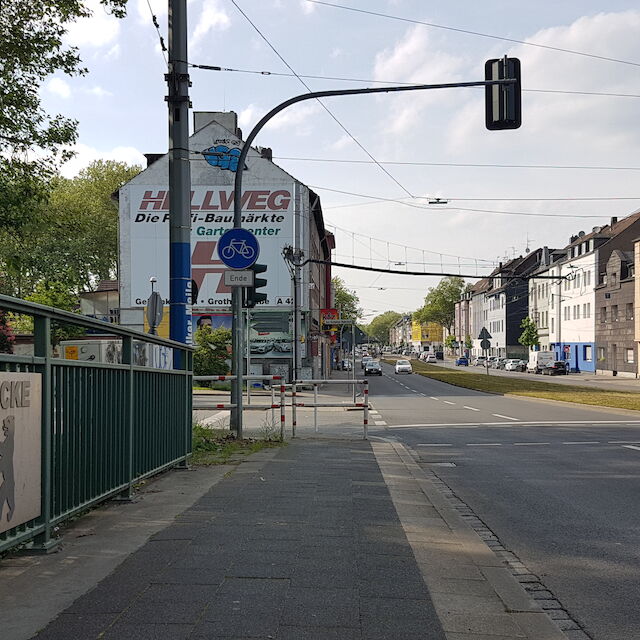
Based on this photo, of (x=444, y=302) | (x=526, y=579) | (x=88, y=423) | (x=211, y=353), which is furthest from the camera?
(x=444, y=302)

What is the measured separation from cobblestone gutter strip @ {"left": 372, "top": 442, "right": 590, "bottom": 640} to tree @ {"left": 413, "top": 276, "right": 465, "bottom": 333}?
181618mm

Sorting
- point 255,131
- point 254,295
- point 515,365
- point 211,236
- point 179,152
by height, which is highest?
point 211,236

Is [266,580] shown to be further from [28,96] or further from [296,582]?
[28,96]

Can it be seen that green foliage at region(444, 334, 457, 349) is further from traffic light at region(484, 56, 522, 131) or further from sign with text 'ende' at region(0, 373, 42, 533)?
sign with text 'ende' at region(0, 373, 42, 533)

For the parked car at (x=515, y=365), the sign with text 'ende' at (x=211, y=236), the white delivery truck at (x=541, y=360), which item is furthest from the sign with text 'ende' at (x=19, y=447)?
the parked car at (x=515, y=365)

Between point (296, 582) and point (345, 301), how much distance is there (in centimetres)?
13038

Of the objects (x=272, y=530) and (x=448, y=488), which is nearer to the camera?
(x=272, y=530)

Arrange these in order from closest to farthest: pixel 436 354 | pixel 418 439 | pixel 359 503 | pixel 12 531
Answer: pixel 12 531, pixel 359 503, pixel 418 439, pixel 436 354

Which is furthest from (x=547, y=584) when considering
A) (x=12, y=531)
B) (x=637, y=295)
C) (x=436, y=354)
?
(x=436, y=354)

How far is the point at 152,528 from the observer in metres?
6.32

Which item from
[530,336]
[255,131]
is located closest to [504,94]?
[255,131]

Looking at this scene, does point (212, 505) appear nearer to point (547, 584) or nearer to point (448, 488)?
point (547, 584)

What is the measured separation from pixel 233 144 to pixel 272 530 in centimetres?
4514

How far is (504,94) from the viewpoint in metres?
14.6
